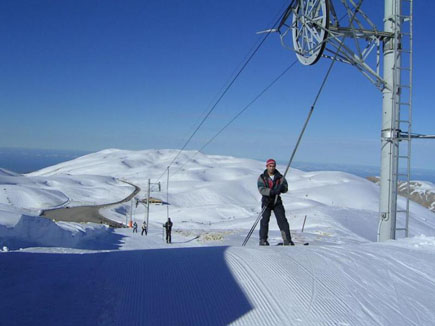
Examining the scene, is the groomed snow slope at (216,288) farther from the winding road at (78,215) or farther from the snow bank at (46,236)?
the winding road at (78,215)

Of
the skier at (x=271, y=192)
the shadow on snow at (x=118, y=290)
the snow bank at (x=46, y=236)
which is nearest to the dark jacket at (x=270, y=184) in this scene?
the skier at (x=271, y=192)

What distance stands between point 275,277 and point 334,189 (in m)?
81.7

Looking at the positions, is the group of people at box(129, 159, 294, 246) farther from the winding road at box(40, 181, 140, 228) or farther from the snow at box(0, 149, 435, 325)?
the winding road at box(40, 181, 140, 228)

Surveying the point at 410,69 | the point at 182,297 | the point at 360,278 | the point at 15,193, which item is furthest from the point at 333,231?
the point at 15,193

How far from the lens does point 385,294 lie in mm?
4512

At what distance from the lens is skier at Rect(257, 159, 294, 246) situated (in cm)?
900

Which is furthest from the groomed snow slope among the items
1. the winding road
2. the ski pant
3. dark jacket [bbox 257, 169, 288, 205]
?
the winding road

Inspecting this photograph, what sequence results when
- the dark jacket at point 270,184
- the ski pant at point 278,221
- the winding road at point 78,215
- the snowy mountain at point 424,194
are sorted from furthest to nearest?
the snowy mountain at point 424,194, the winding road at point 78,215, the ski pant at point 278,221, the dark jacket at point 270,184

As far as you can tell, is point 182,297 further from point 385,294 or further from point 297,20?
point 297,20

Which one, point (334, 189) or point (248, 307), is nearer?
point (248, 307)

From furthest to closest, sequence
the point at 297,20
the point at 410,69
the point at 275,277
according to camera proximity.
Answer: the point at 297,20 → the point at 410,69 → the point at 275,277

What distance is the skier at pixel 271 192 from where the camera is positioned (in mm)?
9000

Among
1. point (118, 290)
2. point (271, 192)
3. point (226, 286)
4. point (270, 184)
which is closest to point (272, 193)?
point (271, 192)

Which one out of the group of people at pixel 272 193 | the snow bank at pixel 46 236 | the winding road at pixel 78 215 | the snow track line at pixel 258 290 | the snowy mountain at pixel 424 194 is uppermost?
the group of people at pixel 272 193
